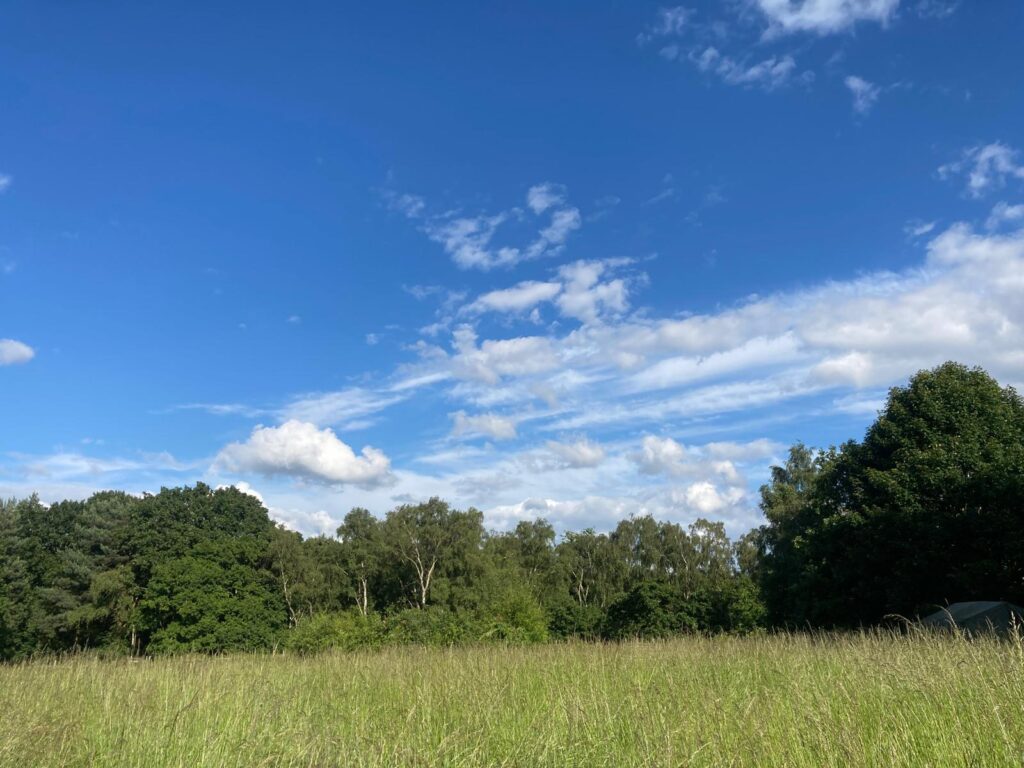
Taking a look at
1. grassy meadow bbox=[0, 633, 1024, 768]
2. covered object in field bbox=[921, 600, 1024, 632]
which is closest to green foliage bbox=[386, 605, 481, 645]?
covered object in field bbox=[921, 600, 1024, 632]

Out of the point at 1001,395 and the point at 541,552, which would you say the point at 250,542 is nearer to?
the point at 541,552

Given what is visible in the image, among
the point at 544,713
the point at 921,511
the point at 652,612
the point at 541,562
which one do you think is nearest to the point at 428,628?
the point at 652,612

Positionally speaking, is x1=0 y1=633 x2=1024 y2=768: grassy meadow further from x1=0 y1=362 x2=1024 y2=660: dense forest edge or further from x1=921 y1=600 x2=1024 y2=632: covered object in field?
x1=0 y1=362 x2=1024 y2=660: dense forest edge

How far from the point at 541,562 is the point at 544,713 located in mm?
Result: 57224

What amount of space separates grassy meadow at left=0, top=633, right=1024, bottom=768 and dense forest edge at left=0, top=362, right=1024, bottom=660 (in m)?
9.70

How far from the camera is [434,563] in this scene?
1978 inches

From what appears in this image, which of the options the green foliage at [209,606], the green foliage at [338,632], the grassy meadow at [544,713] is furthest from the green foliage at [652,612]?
the grassy meadow at [544,713]

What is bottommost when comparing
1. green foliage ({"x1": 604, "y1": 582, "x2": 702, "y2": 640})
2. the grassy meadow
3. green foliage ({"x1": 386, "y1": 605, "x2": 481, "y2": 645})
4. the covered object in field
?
green foliage ({"x1": 604, "y1": 582, "x2": 702, "y2": 640})

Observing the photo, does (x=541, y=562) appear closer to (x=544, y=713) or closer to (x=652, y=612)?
(x=652, y=612)

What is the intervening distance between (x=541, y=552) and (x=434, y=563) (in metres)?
15.2

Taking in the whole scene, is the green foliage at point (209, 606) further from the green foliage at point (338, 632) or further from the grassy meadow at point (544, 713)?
the grassy meadow at point (544, 713)

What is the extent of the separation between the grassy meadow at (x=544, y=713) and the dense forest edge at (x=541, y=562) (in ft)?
31.8

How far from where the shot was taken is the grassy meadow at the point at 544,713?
4.62 m

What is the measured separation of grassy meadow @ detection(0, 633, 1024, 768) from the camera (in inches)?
182
